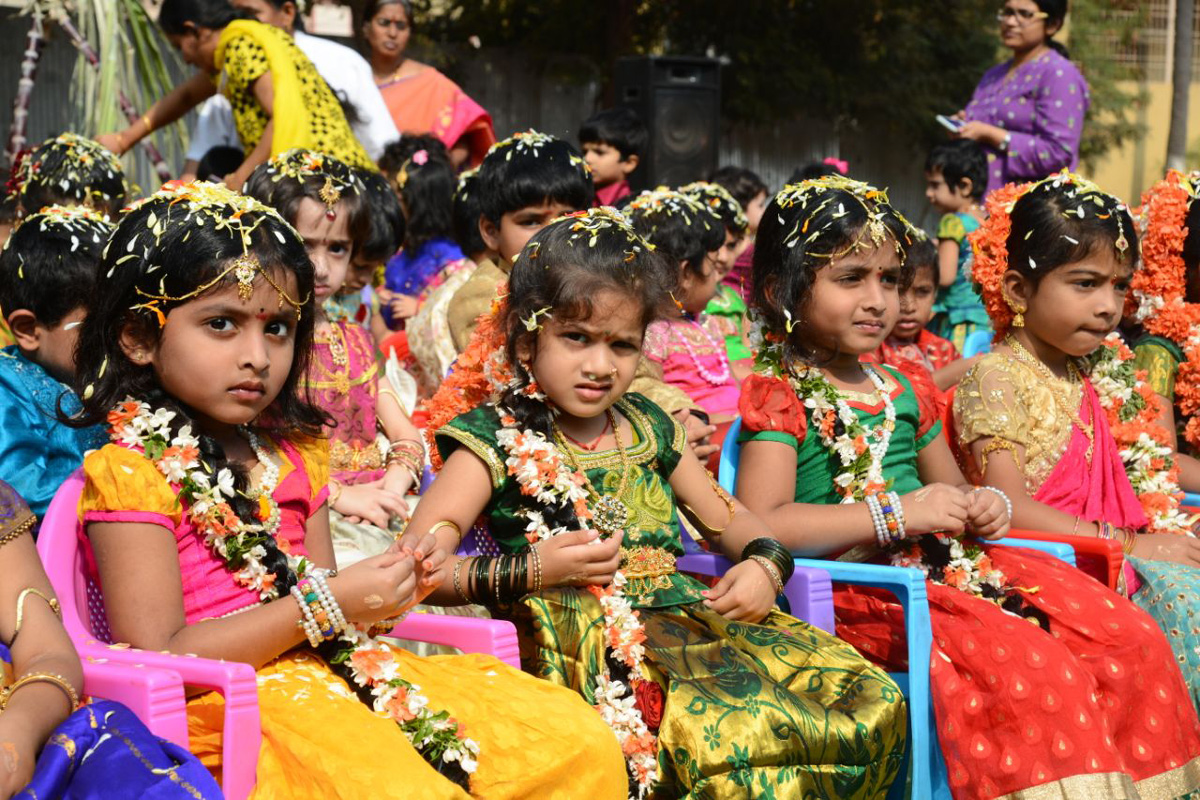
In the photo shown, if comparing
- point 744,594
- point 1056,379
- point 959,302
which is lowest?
point 959,302

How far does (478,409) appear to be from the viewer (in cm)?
335

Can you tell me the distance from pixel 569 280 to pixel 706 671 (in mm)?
952

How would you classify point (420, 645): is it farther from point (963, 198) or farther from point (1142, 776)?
point (963, 198)

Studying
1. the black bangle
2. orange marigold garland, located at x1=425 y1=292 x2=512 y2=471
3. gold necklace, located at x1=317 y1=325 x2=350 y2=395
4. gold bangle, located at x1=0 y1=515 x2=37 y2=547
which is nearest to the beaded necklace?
gold necklace, located at x1=317 y1=325 x2=350 y2=395

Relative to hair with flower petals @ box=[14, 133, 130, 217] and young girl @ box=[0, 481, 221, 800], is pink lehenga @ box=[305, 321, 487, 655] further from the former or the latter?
young girl @ box=[0, 481, 221, 800]

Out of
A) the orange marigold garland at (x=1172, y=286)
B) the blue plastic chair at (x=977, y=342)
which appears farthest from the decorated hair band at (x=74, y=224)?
the blue plastic chair at (x=977, y=342)

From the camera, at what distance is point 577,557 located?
3043 millimetres

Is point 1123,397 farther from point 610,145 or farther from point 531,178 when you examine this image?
point 610,145

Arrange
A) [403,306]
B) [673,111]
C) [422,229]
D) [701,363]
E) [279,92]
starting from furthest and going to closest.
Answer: [673,111]
[422,229]
[403,306]
[279,92]
[701,363]

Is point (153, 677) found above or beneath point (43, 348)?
beneath

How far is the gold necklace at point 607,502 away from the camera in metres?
3.25

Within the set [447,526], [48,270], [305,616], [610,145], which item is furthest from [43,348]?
[610,145]

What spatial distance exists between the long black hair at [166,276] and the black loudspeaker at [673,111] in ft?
25.1

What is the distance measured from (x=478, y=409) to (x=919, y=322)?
135 inches
